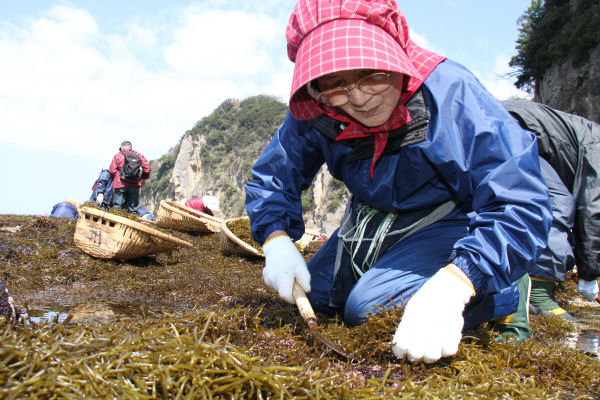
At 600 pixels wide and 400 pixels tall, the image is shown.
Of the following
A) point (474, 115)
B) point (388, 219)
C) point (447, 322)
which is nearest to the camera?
point (447, 322)

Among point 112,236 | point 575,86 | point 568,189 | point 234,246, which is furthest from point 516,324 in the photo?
point 575,86

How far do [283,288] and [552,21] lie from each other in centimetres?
2094

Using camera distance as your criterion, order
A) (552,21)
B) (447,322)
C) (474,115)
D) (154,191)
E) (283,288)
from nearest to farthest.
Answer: (447,322), (474,115), (283,288), (552,21), (154,191)

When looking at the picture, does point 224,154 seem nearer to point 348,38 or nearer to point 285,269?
point 285,269

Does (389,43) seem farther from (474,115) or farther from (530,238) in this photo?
(530,238)

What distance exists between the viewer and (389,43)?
5.66ft

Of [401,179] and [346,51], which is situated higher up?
[346,51]

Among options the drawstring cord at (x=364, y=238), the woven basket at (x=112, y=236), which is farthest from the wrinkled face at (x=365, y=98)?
the woven basket at (x=112, y=236)

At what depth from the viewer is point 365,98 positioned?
184 centimetres

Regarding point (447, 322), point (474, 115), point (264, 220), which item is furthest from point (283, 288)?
point (474, 115)

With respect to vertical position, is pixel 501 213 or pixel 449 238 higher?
pixel 501 213

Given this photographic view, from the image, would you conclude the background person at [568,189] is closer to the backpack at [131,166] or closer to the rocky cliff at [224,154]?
the backpack at [131,166]

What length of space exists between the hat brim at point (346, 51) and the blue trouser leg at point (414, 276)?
34.1 inches

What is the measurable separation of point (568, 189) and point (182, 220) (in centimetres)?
555
